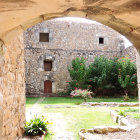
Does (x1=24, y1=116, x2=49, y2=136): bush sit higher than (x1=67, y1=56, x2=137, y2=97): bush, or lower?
lower

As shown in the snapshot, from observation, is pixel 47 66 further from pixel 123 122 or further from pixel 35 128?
pixel 35 128

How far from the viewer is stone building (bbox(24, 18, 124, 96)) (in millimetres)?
14000

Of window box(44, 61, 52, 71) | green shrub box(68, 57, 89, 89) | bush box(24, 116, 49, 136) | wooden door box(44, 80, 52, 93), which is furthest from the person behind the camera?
window box(44, 61, 52, 71)

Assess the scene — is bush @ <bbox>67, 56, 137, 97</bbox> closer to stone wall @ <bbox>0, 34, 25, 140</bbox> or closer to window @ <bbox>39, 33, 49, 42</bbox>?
window @ <bbox>39, 33, 49, 42</bbox>

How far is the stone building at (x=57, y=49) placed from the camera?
14.0 m

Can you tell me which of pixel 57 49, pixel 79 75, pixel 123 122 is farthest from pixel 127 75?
pixel 123 122

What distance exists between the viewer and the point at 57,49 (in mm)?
14391

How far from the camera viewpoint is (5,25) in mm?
1533

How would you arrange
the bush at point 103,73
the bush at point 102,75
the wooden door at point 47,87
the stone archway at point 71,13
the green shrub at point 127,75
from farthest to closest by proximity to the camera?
the wooden door at point 47,87
the bush at point 103,73
the bush at point 102,75
the green shrub at point 127,75
the stone archway at point 71,13

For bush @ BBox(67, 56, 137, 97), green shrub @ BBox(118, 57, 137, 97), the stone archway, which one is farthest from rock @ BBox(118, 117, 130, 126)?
bush @ BBox(67, 56, 137, 97)

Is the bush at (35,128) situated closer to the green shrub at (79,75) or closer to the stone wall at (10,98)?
the stone wall at (10,98)

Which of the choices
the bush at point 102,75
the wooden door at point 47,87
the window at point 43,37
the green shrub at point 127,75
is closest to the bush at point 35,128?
the bush at point 102,75

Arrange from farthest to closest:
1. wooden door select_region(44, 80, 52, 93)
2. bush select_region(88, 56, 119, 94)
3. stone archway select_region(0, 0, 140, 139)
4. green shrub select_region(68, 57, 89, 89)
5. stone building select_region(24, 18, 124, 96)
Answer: wooden door select_region(44, 80, 52, 93), stone building select_region(24, 18, 124, 96), green shrub select_region(68, 57, 89, 89), bush select_region(88, 56, 119, 94), stone archway select_region(0, 0, 140, 139)

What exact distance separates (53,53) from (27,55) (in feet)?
7.55
